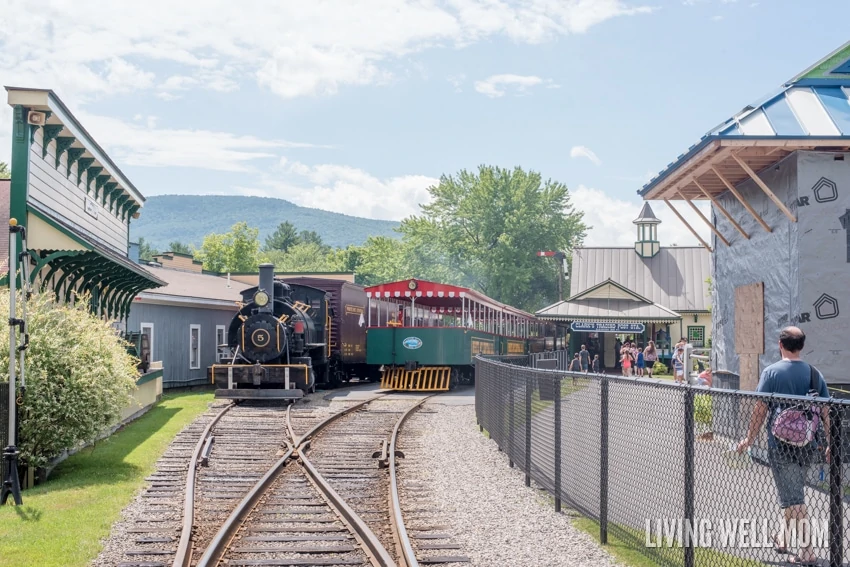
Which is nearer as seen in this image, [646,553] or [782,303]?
[646,553]

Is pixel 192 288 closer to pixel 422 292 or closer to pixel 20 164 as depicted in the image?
pixel 422 292

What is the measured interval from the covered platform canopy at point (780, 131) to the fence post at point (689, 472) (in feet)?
19.2

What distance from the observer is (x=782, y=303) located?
1165 centimetres

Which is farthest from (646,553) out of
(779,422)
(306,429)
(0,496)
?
(306,429)

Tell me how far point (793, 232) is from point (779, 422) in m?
6.35

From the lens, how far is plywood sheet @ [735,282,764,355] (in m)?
12.3

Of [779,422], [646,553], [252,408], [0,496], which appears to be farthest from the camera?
[252,408]

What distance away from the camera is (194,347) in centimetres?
2878

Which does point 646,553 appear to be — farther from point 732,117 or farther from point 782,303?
point 732,117

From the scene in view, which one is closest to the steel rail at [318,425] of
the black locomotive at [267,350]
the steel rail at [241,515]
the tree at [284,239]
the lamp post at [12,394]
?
the steel rail at [241,515]

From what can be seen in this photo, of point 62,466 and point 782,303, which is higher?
point 782,303

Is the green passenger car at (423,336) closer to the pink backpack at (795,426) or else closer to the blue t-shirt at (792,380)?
the blue t-shirt at (792,380)

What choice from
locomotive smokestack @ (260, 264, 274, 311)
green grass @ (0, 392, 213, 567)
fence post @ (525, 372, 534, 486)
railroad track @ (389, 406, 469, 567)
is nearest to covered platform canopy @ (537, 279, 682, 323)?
locomotive smokestack @ (260, 264, 274, 311)

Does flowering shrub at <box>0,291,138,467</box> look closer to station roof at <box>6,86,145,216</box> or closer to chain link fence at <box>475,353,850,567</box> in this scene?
station roof at <box>6,86,145,216</box>
